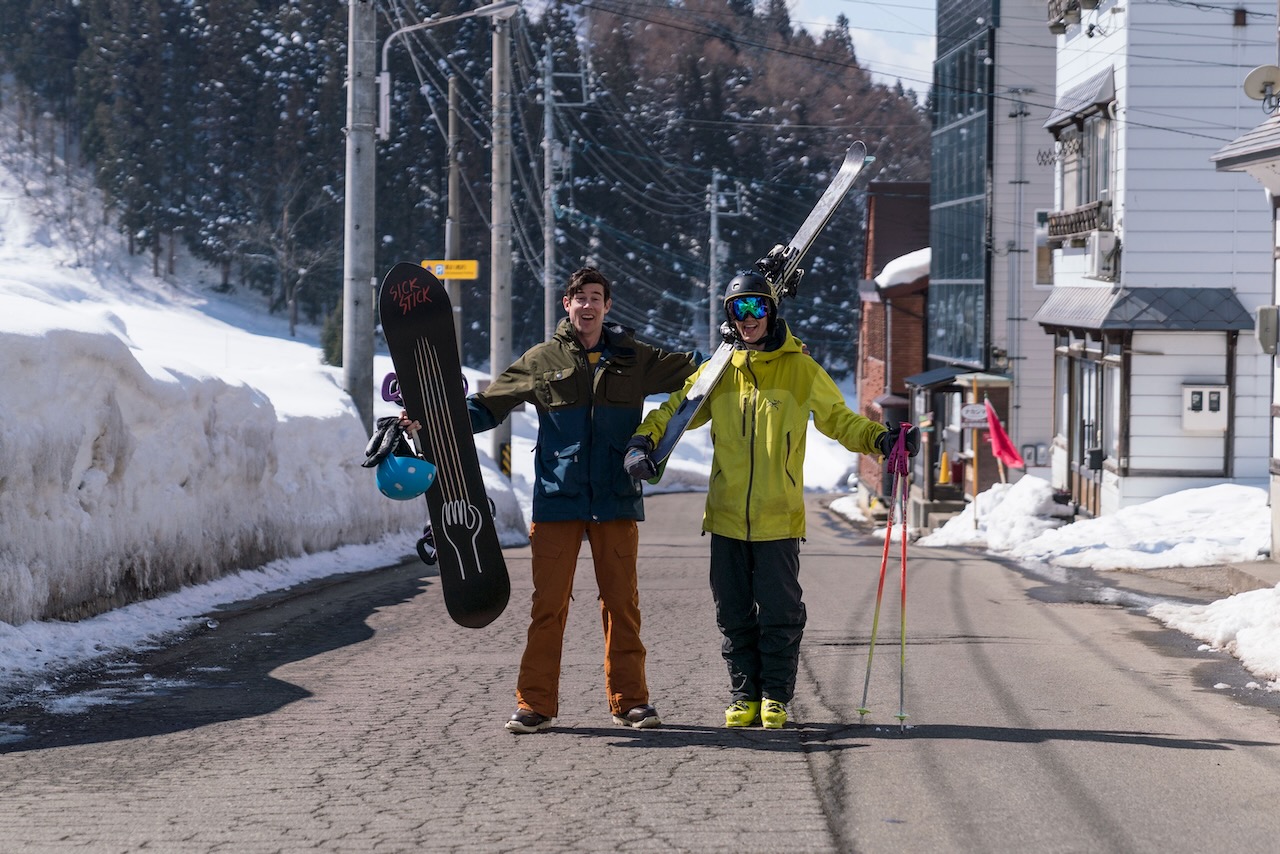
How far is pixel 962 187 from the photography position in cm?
3538

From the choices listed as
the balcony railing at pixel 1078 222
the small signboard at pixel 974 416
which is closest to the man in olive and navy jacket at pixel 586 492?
the balcony railing at pixel 1078 222

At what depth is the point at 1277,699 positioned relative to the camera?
7.56 m

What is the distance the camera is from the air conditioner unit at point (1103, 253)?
21547 mm

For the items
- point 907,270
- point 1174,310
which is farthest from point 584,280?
point 907,270

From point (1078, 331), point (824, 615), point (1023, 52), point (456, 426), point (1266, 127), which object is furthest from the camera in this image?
point (1023, 52)

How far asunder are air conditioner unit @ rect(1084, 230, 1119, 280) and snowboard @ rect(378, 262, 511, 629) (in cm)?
1555

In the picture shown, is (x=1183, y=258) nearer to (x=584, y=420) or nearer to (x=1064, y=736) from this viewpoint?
(x=1064, y=736)

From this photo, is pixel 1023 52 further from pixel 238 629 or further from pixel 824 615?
pixel 238 629

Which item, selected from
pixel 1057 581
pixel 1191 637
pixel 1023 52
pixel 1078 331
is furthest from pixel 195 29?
pixel 1191 637

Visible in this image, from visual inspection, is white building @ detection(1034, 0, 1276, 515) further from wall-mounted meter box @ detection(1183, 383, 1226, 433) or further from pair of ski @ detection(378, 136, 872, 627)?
pair of ski @ detection(378, 136, 872, 627)

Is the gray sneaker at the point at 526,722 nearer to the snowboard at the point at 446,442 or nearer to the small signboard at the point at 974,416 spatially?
the snowboard at the point at 446,442

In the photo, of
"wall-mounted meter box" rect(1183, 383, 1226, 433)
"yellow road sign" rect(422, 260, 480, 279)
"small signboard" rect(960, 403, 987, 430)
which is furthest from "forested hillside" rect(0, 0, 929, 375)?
"wall-mounted meter box" rect(1183, 383, 1226, 433)

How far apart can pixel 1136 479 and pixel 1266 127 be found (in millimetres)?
8669

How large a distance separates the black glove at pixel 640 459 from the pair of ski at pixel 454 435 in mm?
463
